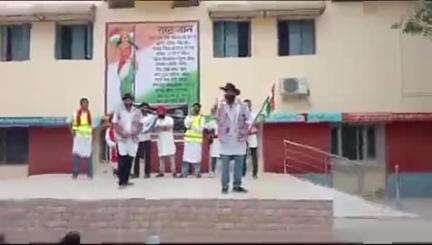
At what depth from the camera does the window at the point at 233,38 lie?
1850cm

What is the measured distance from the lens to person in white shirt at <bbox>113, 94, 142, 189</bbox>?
1080 centimetres

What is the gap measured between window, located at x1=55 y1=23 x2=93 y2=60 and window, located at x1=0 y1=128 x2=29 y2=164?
90.7 inches

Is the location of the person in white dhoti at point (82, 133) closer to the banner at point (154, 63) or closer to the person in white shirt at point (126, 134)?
the person in white shirt at point (126, 134)

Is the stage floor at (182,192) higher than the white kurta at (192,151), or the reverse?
the white kurta at (192,151)

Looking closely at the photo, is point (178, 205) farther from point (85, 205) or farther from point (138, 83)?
point (138, 83)

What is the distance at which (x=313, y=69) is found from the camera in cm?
1814

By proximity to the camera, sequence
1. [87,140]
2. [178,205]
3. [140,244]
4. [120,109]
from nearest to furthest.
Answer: [140,244] < [178,205] < [120,109] < [87,140]

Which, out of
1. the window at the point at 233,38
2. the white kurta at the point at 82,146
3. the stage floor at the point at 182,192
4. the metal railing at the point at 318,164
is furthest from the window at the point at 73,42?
the stage floor at the point at 182,192

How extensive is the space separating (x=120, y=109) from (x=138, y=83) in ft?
23.7

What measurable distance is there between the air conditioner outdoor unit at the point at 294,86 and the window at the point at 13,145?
691 cm

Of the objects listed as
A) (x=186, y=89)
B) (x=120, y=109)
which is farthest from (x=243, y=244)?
(x=186, y=89)

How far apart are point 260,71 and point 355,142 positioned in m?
3.22

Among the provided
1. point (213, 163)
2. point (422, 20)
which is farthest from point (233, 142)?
point (422, 20)

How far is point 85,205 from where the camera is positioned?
9.13m
